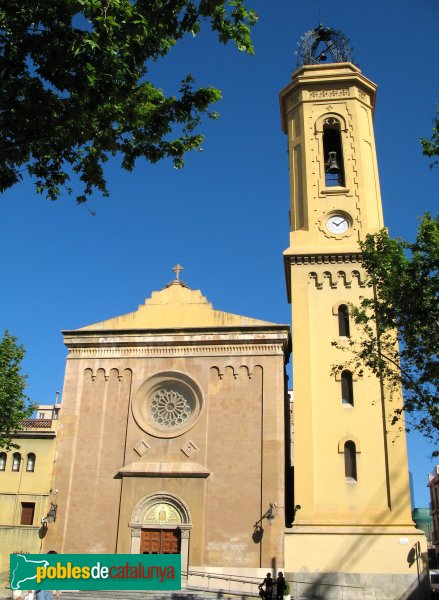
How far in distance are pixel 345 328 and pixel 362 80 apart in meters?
13.4

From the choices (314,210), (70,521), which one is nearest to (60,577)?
(70,521)

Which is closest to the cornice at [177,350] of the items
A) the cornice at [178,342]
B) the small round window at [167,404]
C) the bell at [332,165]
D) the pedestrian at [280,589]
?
the cornice at [178,342]

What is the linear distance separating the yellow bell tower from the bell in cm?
6

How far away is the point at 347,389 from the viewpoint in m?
25.1

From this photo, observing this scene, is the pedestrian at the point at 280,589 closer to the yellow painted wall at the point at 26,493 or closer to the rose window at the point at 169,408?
the rose window at the point at 169,408

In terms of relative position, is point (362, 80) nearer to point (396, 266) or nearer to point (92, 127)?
point (396, 266)

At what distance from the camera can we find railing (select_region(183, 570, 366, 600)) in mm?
21672

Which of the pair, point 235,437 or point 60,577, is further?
point 235,437

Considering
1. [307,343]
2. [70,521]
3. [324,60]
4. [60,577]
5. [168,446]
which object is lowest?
[60,577]

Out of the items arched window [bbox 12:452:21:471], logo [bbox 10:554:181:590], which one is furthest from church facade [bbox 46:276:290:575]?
logo [bbox 10:554:181:590]

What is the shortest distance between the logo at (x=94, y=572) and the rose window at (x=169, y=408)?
12.8 m

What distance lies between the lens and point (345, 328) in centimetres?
2617

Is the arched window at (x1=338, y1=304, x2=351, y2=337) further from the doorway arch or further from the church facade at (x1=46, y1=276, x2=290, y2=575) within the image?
the doorway arch

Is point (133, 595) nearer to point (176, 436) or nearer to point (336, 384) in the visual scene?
point (176, 436)
